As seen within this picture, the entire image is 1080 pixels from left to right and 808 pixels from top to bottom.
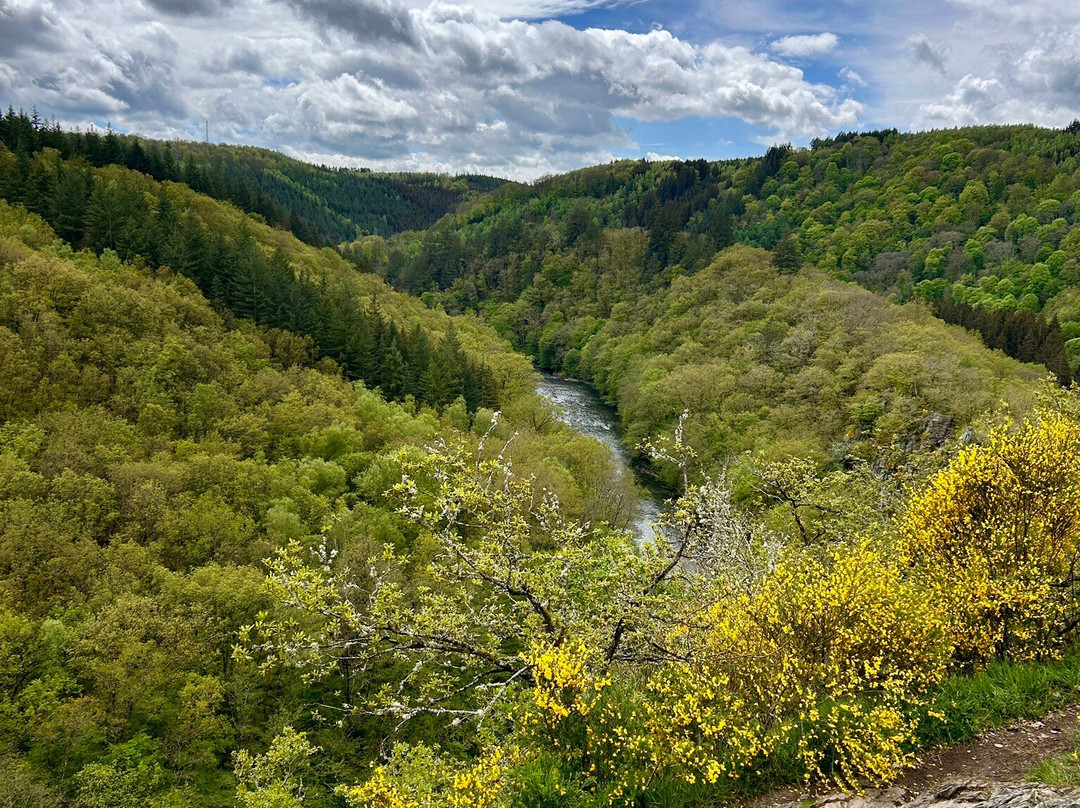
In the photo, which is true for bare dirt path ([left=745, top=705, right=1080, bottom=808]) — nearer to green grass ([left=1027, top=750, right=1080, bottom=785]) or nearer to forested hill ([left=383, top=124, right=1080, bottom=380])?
green grass ([left=1027, top=750, right=1080, bottom=785])

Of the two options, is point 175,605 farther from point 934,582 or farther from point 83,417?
point 934,582

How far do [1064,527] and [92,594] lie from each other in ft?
87.7

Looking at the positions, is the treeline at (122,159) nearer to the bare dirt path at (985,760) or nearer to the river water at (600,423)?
the river water at (600,423)

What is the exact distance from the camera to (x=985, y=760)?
6602 mm

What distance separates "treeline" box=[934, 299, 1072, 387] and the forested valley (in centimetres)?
64

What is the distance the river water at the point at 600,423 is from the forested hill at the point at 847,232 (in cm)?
1560

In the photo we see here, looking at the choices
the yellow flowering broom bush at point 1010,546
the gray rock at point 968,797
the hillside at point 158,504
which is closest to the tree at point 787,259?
the hillside at point 158,504

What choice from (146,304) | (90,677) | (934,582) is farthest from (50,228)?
(934,582)

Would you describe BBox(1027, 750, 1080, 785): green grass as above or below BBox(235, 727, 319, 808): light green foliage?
above

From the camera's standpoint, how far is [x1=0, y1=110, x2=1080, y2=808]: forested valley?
24.3ft

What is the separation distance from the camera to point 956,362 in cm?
4238

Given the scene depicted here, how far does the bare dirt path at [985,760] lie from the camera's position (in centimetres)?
636

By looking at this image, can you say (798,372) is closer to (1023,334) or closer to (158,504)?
(1023,334)

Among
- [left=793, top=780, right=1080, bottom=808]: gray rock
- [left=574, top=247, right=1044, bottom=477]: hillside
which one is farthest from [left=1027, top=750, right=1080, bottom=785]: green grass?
[left=574, top=247, right=1044, bottom=477]: hillside
